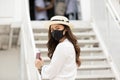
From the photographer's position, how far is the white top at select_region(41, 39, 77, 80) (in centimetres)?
337

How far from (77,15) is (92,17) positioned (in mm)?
1531

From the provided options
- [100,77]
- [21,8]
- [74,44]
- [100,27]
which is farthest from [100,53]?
[74,44]

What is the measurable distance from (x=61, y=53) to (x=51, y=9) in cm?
597

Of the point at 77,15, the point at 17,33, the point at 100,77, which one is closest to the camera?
the point at 100,77

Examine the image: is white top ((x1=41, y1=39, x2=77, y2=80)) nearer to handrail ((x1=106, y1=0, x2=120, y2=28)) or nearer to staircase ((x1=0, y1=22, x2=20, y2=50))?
handrail ((x1=106, y1=0, x2=120, y2=28))

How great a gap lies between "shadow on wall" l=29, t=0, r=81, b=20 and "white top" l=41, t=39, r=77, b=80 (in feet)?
17.6

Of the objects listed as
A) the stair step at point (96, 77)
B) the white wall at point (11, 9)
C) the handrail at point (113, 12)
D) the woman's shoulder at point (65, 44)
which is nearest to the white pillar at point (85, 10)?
the white wall at point (11, 9)

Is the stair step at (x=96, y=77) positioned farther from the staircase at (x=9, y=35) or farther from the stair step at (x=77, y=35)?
the staircase at (x=9, y=35)

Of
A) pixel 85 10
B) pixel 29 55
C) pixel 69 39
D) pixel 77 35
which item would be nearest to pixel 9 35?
pixel 85 10

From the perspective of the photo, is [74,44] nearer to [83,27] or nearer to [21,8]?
[83,27]

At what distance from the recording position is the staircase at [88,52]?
243 inches

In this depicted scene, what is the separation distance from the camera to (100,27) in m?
7.02

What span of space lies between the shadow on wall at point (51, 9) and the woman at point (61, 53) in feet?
17.1

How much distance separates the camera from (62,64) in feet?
11.1
